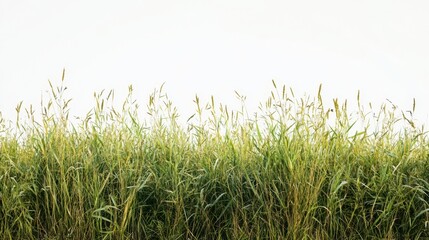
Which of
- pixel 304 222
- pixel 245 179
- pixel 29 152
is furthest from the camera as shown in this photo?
pixel 29 152

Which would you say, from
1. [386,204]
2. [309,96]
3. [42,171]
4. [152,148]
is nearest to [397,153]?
[386,204]

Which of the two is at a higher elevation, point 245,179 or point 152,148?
point 152,148

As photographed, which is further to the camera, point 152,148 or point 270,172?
point 152,148

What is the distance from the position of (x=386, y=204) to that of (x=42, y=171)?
2359mm

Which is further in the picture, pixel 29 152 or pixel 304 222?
pixel 29 152

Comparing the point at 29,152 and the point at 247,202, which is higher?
the point at 29,152

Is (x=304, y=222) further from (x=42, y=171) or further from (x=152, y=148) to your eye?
(x=42, y=171)

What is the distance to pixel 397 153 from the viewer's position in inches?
149

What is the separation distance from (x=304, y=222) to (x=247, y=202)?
1.33 feet

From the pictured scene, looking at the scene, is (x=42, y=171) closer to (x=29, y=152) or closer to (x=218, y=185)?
(x=29, y=152)

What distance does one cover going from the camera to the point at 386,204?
3.53 metres

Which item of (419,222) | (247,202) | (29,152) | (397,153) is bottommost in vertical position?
(419,222)

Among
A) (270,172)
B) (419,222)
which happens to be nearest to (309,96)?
(270,172)

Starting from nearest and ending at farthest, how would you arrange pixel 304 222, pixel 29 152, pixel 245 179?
1. pixel 304 222
2. pixel 245 179
3. pixel 29 152
